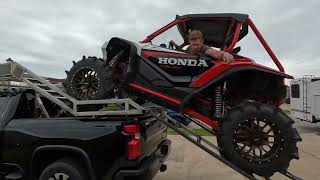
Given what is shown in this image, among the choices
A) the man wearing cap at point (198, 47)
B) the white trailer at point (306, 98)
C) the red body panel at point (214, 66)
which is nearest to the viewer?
the red body panel at point (214, 66)

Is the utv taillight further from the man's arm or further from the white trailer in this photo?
the white trailer

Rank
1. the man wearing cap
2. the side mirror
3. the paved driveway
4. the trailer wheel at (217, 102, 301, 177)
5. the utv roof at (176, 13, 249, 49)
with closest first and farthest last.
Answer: the trailer wheel at (217, 102, 301, 177)
the man wearing cap
the utv roof at (176, 13, 249, 49)
the side mirror
the paved driveway

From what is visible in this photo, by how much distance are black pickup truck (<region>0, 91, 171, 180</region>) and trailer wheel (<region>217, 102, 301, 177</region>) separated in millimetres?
1037

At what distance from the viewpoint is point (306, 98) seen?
746 inches

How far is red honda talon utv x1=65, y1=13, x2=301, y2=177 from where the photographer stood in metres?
5.07

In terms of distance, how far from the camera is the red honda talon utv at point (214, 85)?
16.6ft

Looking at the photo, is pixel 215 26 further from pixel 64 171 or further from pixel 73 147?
pixel 64 171

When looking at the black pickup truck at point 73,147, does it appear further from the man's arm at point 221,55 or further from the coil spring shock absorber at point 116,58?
the man's arm at point 221,55

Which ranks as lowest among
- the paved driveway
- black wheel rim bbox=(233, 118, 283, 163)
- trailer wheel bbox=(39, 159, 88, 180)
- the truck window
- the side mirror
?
the paved driveway

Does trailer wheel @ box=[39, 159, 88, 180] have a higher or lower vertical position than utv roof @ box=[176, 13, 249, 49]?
lower

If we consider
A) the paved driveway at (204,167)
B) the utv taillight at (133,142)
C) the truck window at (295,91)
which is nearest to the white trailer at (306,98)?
the truck window at (295,91)

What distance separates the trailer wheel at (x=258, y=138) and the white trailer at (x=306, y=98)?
13806 millimetres

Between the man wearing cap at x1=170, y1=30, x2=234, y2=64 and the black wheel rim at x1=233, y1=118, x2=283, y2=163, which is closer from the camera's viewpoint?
the black wheel rim at x1=233, y1=118, x2=283, y2=163

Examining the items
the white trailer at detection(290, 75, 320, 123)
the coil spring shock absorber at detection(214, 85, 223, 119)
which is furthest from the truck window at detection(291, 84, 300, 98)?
the coil spring shock absorber at detection(214, 85, 223, 119)
